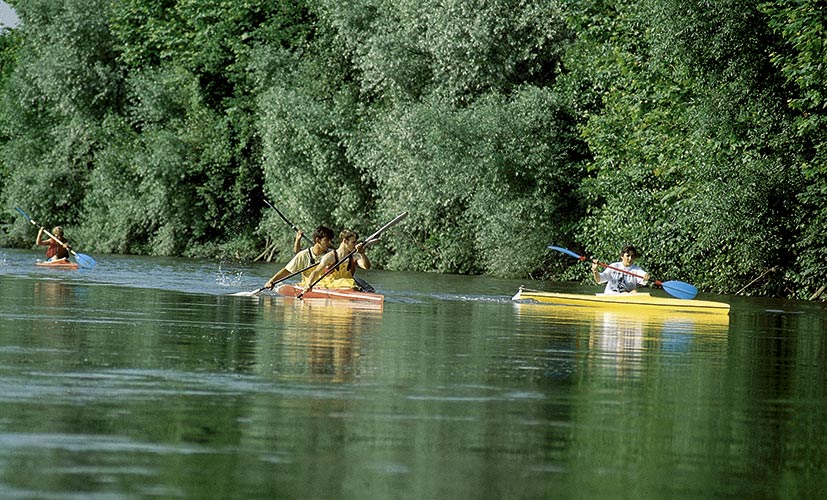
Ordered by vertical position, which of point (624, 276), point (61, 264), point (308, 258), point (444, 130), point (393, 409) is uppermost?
point (444, 130)

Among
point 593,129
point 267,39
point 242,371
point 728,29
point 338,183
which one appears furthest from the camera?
point 267,39

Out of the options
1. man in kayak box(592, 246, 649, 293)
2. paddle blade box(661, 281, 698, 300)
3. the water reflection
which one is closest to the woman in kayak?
the water reflection

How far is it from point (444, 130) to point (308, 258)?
14.9 metres

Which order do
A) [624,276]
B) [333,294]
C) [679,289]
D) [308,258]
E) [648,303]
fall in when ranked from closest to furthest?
1. [333,294]
2. [648,303]
3. [624,276]
4. [308,258]
5. [679,289]

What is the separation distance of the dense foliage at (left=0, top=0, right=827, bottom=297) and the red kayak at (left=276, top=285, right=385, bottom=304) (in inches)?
461

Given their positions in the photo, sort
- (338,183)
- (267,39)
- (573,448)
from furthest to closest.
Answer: (267,39) < (338,183) < (573,448)

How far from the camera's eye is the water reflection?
1312 cm

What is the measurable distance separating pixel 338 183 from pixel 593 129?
41.6 ft

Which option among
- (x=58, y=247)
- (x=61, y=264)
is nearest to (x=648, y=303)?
(x=61, y=264)

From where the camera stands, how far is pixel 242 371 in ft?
41.3

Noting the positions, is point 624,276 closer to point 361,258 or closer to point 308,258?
point 361,258

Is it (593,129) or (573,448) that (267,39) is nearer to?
(593,129)

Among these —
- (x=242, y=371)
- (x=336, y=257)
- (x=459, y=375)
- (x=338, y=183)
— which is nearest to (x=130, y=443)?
(x=242, y=371)

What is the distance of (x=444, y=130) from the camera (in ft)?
137
